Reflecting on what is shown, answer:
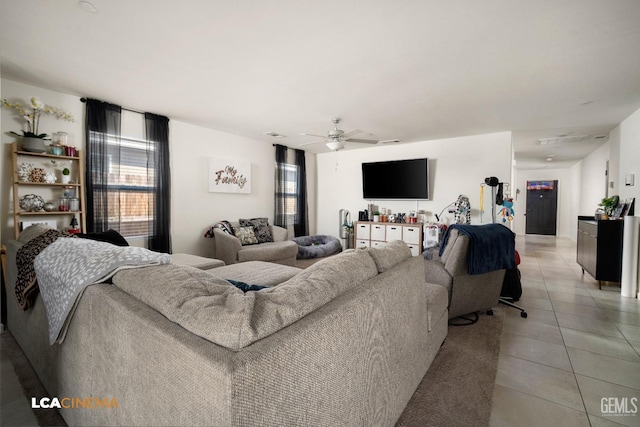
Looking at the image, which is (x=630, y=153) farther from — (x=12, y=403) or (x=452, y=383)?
(x=12, y=403)

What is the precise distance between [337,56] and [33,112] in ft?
10.7

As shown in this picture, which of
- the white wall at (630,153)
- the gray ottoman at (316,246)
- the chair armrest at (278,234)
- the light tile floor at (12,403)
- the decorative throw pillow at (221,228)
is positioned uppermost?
the white wall at (630,153)

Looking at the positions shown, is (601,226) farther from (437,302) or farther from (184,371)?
(184,371)

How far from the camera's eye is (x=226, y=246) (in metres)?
4.26

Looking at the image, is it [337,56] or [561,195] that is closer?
[337,56]

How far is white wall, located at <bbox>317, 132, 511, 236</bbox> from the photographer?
5.00 meters

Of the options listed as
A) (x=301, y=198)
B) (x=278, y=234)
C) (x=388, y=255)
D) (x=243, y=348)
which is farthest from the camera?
(x=301, y=198)

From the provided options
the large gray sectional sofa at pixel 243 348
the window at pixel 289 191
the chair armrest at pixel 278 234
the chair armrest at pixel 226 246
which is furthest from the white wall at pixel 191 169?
the large gray sectional sofa at pixel 243 348

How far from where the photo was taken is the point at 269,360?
0.66m

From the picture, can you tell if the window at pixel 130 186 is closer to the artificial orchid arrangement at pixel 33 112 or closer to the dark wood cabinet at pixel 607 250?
the artificial orchid arrangement at pixel 33 112

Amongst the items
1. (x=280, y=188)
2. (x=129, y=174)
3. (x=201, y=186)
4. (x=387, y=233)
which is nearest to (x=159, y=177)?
(x=129, y=174)

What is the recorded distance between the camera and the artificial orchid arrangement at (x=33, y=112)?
9.23ft

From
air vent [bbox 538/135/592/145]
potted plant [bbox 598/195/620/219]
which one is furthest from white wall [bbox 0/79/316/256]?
potted plant [bbox 598/195/620/219]

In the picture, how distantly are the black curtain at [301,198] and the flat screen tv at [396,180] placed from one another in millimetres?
1416
